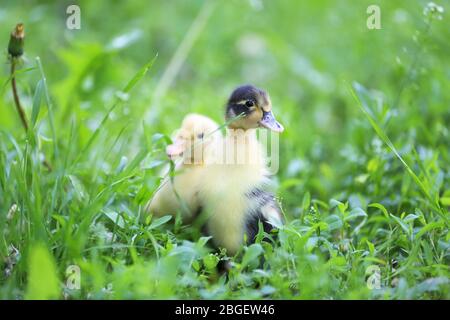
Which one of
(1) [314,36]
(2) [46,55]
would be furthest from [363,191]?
(2) [46,55]

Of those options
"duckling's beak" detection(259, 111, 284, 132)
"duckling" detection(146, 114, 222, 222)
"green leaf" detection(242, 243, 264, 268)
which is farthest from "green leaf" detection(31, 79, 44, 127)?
"green leaf" detection(242, 243, 264, 268)

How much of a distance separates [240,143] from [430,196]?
0.71 meters

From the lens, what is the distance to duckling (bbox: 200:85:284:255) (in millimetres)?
2182

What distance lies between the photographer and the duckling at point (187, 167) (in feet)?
7.66

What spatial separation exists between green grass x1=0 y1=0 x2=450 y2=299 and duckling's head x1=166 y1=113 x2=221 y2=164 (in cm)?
9

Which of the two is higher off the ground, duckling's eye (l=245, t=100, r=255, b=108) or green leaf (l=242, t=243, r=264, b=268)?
duckling's eye (l=245, t=100, r=255, b=108)

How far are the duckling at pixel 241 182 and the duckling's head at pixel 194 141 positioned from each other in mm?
155

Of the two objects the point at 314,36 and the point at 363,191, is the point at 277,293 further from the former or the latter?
the point at 314,36

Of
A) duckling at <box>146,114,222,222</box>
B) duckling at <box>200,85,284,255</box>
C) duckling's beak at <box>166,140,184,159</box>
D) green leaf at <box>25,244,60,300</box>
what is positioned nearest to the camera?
green leaf at <box>25,244,60,300</box>

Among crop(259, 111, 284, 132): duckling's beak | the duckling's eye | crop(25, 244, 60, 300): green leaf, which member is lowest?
crop(25, 244, 60, 300): green leaf

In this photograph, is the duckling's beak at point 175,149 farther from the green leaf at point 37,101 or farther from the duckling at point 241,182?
the green leaf at point 37,101

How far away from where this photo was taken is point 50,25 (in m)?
5.06

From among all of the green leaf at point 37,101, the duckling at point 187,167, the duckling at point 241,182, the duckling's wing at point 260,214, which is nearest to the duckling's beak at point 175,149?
the duckling at point 187,167

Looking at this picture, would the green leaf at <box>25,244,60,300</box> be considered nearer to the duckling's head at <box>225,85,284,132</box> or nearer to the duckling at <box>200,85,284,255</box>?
the duckling at <box>200,85,284,255</box>
